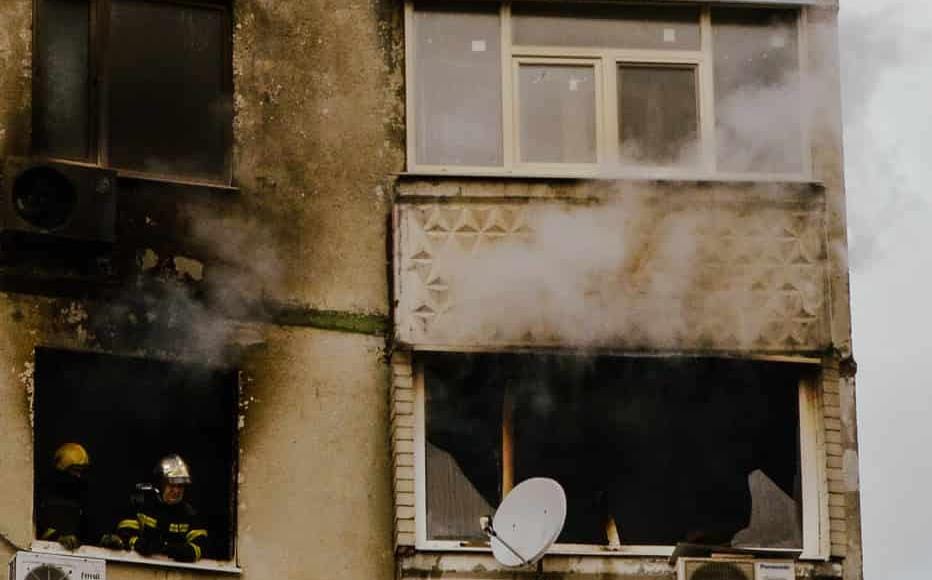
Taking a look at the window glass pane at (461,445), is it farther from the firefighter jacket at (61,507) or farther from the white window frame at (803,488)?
the firefighter jacket at (61,507)

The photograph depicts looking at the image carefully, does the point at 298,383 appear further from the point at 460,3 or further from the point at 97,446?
the point at 460,3

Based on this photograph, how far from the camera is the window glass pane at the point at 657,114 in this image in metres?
29.4

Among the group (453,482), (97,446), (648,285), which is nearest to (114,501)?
(97,446)

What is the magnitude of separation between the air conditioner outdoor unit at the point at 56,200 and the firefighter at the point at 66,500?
1.63m

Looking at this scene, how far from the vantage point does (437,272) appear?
93.8 ft

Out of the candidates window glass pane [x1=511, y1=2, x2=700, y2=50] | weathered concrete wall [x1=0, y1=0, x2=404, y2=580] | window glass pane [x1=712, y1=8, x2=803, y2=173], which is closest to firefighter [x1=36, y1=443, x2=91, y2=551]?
weathered concrete wall [x1=0, y1=0, x2=404, y2=580]

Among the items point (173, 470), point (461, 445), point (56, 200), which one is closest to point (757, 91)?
point (461, 445)

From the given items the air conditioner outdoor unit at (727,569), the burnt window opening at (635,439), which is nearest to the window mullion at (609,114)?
the burnt window opening at (635,439)

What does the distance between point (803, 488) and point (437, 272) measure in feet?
10.8

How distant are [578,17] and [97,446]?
5111mm

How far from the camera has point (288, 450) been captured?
91.8 ft

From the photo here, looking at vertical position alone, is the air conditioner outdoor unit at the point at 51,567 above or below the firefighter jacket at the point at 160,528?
below

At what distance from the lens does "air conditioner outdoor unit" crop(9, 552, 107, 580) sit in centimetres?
2628

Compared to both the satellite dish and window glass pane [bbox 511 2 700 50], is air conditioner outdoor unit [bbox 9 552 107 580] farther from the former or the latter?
window glass pane [bbox 511 2 700 50]
